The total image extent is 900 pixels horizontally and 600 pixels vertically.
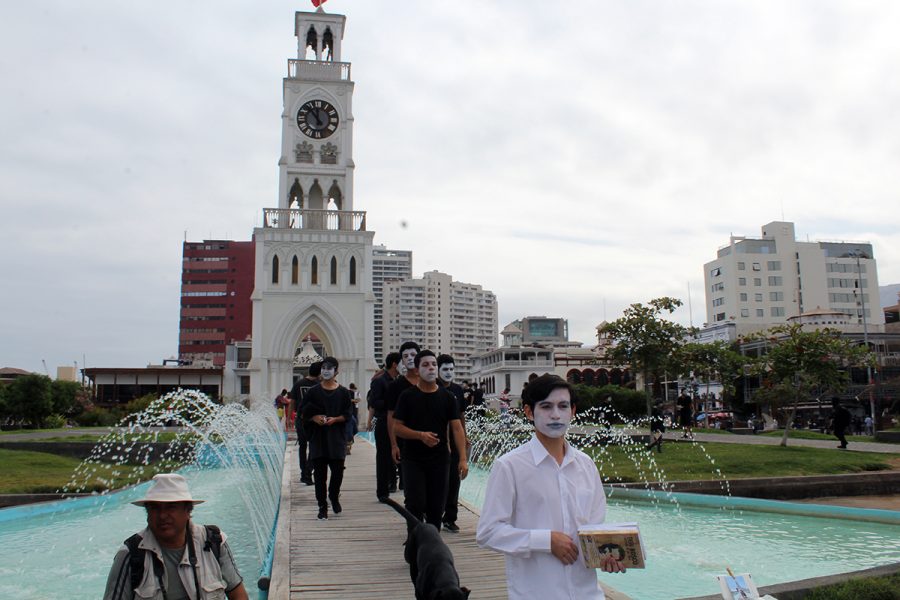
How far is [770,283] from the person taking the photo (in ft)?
279

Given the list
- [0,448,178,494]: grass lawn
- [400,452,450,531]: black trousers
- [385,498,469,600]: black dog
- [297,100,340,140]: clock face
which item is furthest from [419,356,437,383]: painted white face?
[297,100,340,140]: clock face

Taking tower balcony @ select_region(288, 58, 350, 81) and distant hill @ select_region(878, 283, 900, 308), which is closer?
tower balcony @ select_region(288, 58, 350, 81)

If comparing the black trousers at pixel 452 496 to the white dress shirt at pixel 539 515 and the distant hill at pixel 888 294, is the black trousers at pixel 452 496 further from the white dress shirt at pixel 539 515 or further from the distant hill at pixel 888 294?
the distant hill at pixel 888 294

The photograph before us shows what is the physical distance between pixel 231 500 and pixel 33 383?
24.0 metres

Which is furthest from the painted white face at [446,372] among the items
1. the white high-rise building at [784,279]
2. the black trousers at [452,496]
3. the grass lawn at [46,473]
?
the white high-rise building at [784,279]

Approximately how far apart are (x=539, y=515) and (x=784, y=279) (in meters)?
91.6

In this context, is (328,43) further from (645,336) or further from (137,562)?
(137,562)

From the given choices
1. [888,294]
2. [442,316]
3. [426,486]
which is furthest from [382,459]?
[442,316]

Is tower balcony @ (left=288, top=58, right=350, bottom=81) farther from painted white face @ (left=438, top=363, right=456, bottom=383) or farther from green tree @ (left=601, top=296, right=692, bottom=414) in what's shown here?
painted white face @ (left=438, top=363, right=456, bottom=383)

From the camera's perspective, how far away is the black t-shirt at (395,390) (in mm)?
7703

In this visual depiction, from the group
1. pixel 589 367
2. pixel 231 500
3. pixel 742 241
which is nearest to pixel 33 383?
pixel 231 500

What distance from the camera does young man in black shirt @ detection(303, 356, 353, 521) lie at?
332 inches

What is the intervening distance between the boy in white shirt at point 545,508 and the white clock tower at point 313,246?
3280 centimetres

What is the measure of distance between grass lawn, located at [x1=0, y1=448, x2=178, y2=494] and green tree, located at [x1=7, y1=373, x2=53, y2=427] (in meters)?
14.1
